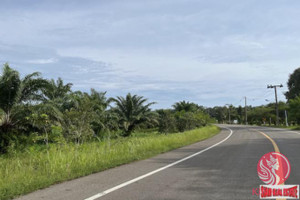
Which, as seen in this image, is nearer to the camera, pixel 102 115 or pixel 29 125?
pixel 29 125

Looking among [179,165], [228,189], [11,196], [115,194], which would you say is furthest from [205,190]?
[11,196]

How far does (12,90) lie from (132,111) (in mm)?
15581

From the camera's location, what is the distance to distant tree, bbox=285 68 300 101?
2270 inches

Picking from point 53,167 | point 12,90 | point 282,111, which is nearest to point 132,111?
point 12,90

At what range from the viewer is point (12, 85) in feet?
50.1

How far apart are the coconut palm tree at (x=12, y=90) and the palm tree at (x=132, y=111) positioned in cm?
1410

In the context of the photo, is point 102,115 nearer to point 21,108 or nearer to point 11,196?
point 21,108

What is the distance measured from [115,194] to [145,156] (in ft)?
19.5

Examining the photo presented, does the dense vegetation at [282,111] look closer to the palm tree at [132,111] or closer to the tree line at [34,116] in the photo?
the palm tree at [132,111]

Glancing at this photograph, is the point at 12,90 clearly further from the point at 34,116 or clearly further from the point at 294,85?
the point at 294,85

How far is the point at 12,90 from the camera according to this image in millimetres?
15336

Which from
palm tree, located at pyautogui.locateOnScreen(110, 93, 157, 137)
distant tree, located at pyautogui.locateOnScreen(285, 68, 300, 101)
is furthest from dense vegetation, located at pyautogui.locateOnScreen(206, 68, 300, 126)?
palm tree, located at pyautogui.locateOnScreen(110, 93, 157, 137)

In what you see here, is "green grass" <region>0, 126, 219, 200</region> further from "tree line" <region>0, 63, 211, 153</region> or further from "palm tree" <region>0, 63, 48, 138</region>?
"palm tree" <region>0, 63, 48, 138</region>

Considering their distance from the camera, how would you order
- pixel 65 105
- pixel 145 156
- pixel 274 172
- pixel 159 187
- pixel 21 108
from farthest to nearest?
pixel 65 105
pixel 21 108
pixel 145 156
pixel 274 172
pixel 159 187
